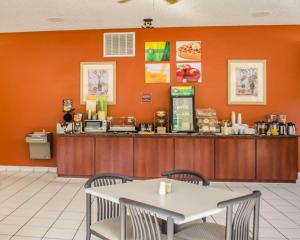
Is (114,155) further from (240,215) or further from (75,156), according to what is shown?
(240,215)

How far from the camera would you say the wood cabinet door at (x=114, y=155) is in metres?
6.57

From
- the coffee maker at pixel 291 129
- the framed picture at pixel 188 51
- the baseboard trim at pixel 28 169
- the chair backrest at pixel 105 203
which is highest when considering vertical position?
the framed picture at pixel 188 51

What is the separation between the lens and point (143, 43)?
7.19m

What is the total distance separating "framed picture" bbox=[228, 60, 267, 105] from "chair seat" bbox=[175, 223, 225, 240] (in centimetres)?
457

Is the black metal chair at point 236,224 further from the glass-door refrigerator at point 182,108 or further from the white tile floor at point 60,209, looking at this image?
the glass-door refrigerator at point 182,108

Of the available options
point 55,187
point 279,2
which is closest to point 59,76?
point 55,187

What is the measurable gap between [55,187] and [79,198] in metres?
0.96

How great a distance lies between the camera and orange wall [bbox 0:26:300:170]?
22.9 ft

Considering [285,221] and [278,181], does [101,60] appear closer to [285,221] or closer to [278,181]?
[278,181]

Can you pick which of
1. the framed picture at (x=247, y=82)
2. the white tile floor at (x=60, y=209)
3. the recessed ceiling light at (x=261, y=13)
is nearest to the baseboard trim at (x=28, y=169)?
the white tile floor at (x=60, y=209)

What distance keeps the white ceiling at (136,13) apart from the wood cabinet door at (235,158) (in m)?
2.39

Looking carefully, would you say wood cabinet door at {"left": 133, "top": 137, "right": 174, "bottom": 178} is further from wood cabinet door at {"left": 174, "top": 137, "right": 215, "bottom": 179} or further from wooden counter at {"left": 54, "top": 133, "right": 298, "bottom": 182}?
wood cabinet door at {"left": 174, "top": 137, "right": 215, "bottom": 179}

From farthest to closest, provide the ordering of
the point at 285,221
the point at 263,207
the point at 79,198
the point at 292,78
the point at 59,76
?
the point at 59,76 < the point at 292,78 < the point at 79,198 < the point at 263,207 < the point at 285,221

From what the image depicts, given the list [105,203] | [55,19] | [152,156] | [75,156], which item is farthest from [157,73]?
[105,203]
